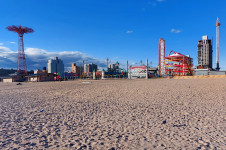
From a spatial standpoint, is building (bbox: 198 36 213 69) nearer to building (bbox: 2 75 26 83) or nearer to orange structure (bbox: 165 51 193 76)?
orange structure (bbox: 165 51 193 76)

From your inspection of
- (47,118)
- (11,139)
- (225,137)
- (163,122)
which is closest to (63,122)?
(47,118)

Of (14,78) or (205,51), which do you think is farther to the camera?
(205,51)

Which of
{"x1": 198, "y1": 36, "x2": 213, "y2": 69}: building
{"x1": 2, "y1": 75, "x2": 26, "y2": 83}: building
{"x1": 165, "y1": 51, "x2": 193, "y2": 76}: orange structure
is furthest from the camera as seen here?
{"x1": 198, "y1": 36, "x2": 213, "y2": 69}: building

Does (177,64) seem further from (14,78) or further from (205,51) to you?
(205,51)

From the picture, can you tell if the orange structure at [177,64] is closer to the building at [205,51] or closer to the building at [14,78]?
the building at [14,78]

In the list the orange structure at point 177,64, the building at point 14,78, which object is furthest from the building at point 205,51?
the building at point 14,78

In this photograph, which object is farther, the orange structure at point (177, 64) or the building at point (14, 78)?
the orange structure at point (177, 64)

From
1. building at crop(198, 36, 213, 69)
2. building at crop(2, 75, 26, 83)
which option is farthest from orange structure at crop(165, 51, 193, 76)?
building at crop(198, 36, 213, 69)

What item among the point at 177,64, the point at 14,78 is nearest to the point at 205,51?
the point at 177,64

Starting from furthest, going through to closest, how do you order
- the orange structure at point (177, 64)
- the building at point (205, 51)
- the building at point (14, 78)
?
the building at point (205, 51) < the orange structure at point (177, 64) < the building at point (14, 78)

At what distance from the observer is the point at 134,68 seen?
83.8m

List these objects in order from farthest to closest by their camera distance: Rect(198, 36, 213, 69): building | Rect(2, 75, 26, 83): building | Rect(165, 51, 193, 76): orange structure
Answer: Rect(198, 36, 213, 69): building, Rect(165, 51, 193, 76): orange structure, Rect(2, 75, 26, 83): building

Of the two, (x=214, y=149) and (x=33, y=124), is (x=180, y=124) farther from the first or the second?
(x=33, y=124)

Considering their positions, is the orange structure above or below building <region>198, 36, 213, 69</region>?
below
